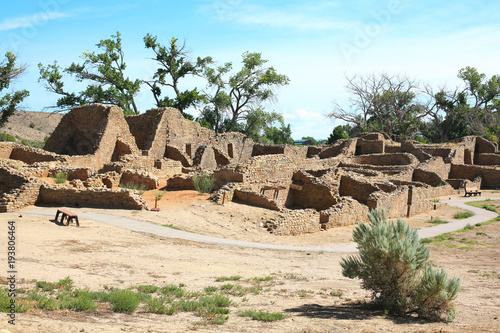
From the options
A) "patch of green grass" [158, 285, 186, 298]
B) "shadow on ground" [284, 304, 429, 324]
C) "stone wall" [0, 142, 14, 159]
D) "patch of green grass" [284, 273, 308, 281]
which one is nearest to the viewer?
"shadow on ground" [284, 304, 429, 324]

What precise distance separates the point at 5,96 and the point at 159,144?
48.5ft

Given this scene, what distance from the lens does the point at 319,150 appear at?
43.7 metres

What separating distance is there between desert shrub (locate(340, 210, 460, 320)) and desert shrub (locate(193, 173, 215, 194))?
37.8ft

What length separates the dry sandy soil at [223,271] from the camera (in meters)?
6.52

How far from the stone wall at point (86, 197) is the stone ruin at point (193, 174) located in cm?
Result: 3

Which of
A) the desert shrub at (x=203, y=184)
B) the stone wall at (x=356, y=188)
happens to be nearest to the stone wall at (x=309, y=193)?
the stone wall at (x=356, y=188)

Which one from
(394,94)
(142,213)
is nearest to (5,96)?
(142,213)

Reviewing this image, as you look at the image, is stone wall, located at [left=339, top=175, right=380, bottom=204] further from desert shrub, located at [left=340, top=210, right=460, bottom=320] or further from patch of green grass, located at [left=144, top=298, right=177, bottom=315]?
patch of green grass, located at [left=144, top=298, right=177, bottom=315]

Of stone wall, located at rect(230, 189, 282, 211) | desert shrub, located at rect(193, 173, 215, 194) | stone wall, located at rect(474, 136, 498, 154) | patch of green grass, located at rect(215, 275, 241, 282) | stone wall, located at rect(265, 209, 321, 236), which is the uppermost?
stone wall, located at rect(474, 136, 498, 154)

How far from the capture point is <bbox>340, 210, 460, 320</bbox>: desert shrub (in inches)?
281

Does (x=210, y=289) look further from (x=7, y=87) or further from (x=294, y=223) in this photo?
(x=7, y=87)

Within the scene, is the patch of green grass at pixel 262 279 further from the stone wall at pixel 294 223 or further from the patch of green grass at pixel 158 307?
the stone wall at pixel 294 223

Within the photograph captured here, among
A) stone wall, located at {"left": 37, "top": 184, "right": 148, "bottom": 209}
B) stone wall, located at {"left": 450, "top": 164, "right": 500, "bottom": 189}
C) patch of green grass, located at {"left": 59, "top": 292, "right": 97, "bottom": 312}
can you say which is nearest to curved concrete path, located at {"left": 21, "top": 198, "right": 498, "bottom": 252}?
stone wall, located at {"left": 37, "top": 184, "right": 148, "bottom": 209}

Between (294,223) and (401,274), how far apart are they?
885 cm
